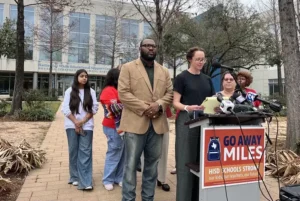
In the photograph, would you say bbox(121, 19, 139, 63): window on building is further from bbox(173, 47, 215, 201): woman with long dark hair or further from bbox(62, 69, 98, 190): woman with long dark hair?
bbox(173, 47, 215, 201): woman with long dark hair

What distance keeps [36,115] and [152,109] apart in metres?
11.4

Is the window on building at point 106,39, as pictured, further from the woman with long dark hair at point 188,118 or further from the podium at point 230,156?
the podium at point 230,156

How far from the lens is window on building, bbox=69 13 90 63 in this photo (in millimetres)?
41812

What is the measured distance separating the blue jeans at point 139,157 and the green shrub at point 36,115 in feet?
36.2

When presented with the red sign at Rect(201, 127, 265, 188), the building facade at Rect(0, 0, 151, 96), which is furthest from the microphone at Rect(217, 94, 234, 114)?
the building facade at Rect(0, 0, 151, 96)

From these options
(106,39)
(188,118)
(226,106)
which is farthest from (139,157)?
(106,39)

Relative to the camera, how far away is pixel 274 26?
23.9m

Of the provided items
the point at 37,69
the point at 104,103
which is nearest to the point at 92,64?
the point at 37,69

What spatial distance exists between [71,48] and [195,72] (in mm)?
39112

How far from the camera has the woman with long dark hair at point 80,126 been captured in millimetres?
4398

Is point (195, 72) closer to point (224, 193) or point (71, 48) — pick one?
point (224, 193)

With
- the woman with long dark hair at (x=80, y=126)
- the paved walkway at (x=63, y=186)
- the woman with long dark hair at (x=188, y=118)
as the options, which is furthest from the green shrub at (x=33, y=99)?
the woman with long dark hair at (x=188, y=118)

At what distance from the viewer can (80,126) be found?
4371mm

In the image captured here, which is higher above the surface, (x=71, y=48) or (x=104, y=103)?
(x=71, y=48)
